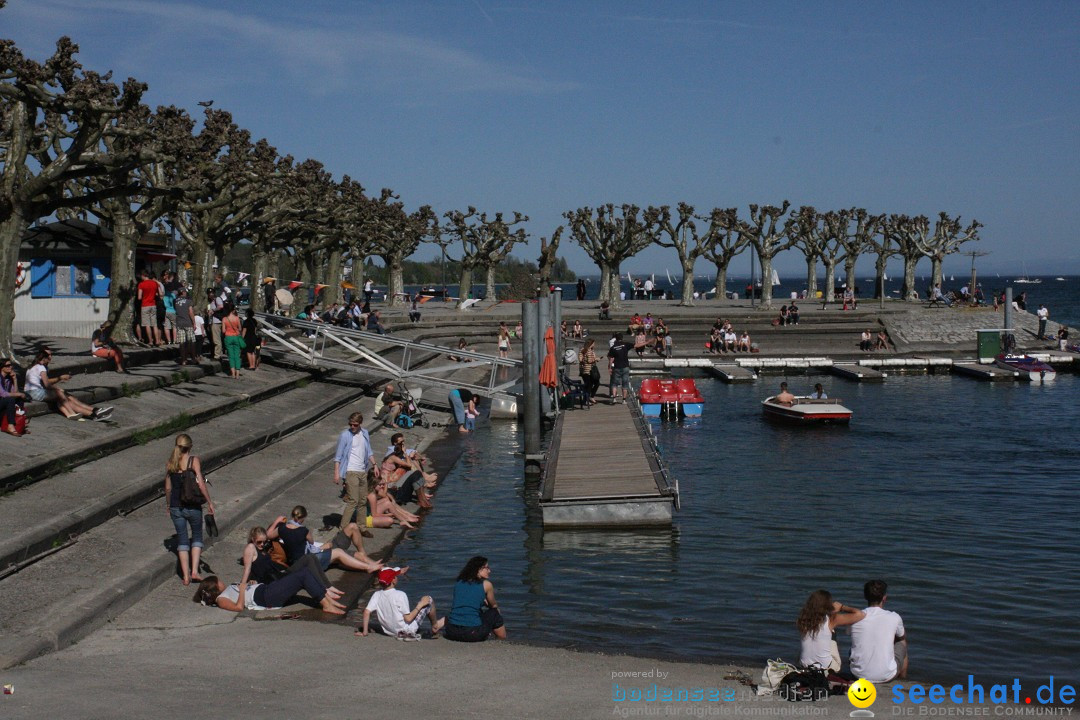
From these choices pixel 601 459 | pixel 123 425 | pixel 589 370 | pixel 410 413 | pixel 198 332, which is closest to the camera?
pixel 123 425

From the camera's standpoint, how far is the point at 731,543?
1852 centimetres

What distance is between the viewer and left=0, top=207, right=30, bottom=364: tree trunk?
66.5 feet

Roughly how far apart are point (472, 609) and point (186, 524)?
370 centimetres

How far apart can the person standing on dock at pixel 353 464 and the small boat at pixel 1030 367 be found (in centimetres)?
3707

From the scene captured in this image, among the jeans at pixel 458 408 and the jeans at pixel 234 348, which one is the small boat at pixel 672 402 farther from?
the jeans at pixel 234 348

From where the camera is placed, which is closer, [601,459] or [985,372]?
[601,459]

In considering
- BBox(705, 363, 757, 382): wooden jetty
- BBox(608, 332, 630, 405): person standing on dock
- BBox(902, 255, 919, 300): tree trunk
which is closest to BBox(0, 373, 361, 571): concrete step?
BBox(608, 332, 630, 405): person standing on dock

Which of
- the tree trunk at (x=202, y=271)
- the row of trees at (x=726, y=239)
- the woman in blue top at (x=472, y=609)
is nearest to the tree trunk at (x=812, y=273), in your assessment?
the row of trees at (x=726, y=239)

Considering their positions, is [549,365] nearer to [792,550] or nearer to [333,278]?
[792,550]

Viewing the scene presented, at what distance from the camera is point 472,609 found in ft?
40.4

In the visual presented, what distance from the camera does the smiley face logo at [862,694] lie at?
32.9ft

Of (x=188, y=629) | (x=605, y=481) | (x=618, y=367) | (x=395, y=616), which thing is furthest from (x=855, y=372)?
(x=188, y=629)

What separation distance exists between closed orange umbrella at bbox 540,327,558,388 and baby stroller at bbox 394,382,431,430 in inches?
221

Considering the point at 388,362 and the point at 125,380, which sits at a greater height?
the point at 125,380
